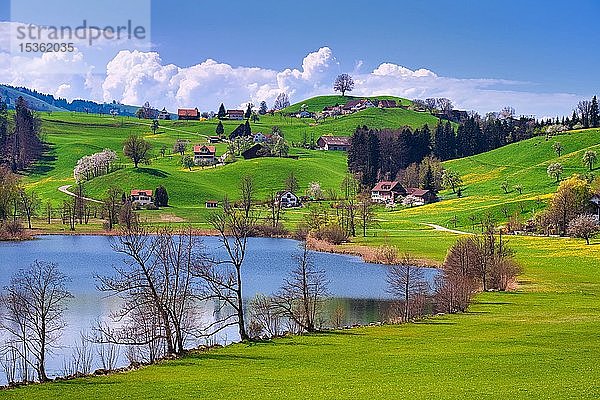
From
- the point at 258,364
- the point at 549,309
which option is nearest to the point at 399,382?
the point at 258,364

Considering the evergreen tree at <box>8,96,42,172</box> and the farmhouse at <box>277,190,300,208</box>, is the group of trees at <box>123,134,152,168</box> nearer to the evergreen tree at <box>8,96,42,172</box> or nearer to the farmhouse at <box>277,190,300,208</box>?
the evergreen tree at <box>8,96,42,172</box>

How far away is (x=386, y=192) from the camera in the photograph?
16400cm

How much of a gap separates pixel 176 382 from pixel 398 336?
15343 millimetres

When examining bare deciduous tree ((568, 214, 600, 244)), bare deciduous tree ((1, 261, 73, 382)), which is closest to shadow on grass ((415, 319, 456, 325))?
bare deciduous tree ((1, 261, 73, 382))

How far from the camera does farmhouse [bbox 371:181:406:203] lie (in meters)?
161

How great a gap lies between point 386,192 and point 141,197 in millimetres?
53872

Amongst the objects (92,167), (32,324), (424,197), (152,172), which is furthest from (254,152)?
(32,324)

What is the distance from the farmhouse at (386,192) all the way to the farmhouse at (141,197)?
49.6 meters

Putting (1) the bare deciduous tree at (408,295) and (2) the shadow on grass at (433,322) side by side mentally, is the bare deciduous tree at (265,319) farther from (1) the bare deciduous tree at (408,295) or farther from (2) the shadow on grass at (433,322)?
(2) the shadow on grass at (433,322)

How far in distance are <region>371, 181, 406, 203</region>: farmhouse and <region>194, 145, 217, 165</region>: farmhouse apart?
146 ft

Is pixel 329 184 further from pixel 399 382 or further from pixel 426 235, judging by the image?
pixel 399 382

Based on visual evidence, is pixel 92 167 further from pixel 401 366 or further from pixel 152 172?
pixel 401 366

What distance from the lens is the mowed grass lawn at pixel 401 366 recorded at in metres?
26.9

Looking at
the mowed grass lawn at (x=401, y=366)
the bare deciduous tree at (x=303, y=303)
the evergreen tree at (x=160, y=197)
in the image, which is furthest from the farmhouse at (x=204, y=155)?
the mowed grass lawn at (x=401, y=366)
